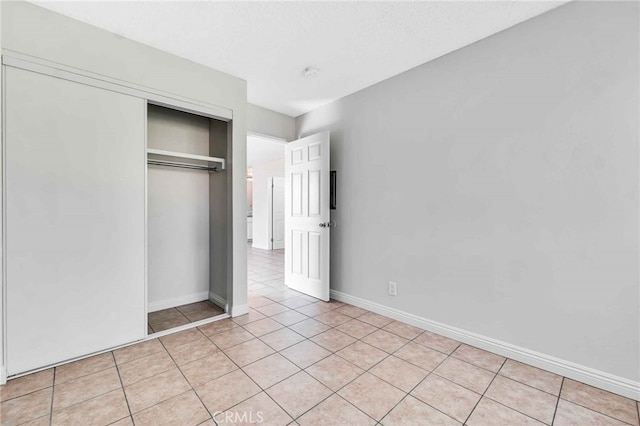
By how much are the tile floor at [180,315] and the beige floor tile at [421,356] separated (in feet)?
6.53

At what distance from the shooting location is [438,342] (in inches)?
96.5

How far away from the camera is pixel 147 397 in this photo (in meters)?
1.70

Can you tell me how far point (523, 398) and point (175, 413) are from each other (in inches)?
81.5

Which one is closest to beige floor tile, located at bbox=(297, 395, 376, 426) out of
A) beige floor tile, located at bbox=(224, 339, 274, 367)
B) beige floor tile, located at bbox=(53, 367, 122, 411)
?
beige floor tile, located at bbox=(224, 339, 274, 367)

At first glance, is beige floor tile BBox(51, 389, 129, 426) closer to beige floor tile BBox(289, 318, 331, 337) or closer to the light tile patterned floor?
the light tile patterned floor

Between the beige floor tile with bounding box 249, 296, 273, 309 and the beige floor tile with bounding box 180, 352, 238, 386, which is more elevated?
the beige floor tile with bounding box 249, 296, 273, 309

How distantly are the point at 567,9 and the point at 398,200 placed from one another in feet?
6.07

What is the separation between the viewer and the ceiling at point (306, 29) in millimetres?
1968

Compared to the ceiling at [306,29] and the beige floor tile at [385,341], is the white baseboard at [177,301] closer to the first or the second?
the beige floor tile at [385,341]

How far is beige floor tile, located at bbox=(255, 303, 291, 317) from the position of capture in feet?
10.2

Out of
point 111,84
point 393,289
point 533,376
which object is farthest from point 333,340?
point 111,84

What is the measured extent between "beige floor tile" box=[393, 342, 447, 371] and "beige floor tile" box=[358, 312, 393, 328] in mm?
486

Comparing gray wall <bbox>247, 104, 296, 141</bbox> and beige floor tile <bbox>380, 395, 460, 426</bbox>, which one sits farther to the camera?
gray wall <bbox>247, 104, 296, 141</bbox>

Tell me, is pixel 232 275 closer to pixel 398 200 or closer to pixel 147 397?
pixel 147 397
